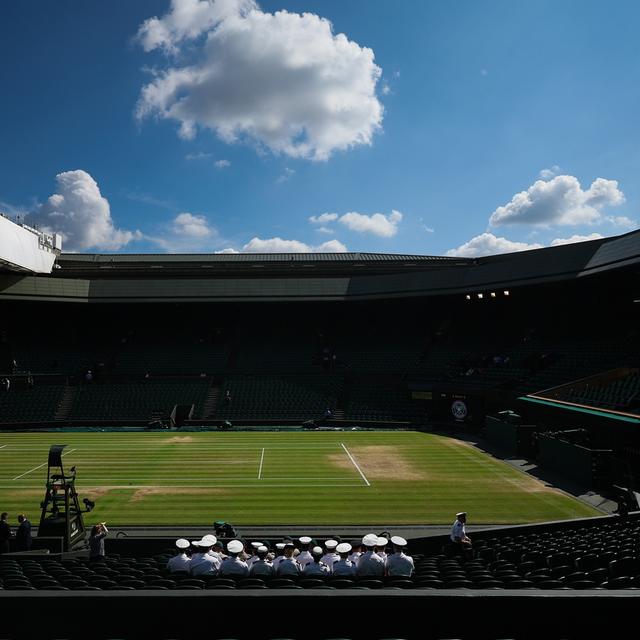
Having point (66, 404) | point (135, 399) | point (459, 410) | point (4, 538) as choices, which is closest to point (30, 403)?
point (66, 404)

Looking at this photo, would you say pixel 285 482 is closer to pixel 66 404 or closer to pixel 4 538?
pixel 4 538

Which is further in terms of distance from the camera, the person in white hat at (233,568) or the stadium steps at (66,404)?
the stadium steps at (66,404)

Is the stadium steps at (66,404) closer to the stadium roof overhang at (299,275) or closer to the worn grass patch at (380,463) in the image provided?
A: the stadium roof overhang at (299,275)

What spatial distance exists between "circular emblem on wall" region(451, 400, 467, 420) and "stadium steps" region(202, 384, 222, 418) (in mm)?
19148

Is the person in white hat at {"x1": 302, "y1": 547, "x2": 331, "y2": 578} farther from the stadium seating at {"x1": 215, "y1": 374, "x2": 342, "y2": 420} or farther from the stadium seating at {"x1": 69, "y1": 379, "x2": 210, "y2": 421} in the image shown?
the stadium seating at {"x1": 69, "y1": 379, "x2": 210, "y2": 421}

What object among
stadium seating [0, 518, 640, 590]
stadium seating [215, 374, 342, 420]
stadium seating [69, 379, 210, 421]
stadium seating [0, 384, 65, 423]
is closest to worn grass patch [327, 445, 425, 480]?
stadium seating [0, 518, 640, 590]

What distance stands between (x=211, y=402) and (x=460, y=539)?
1237 inches

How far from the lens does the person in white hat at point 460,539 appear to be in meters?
10.7

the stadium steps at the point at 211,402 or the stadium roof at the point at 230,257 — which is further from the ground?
the stadium roof at the point at 230,257

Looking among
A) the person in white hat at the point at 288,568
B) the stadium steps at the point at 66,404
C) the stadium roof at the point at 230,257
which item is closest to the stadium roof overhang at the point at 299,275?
the stadium roof at the point at 230,257

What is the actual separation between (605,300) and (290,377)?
86.5 ft

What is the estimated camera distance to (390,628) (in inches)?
224

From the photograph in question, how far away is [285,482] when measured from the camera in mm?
20453

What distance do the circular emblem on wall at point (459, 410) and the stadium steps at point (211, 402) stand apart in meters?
19.1
